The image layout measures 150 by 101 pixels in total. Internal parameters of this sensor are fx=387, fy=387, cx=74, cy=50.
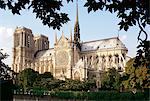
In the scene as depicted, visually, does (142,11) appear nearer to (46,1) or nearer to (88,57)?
(46,1)

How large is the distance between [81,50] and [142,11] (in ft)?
289

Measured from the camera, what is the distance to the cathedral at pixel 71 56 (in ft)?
272

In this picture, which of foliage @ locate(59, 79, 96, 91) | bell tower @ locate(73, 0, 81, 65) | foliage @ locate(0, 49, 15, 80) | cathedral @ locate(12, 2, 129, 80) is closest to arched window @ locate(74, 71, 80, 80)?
cathedral @ locate(12, 2, 129, 80)

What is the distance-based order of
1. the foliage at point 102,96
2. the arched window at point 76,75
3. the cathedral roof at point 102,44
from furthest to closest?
the cathedral roof at point 102,44 → the arched window at point 76,75 → the foliage at point 102,96

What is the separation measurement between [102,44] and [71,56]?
8.87 metres

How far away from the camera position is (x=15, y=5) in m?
4.71

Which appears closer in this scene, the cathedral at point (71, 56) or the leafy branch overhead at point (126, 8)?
the leafy branch overhead at point (126, 8)

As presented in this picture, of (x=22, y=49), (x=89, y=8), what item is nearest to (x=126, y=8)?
(x=89, y=8)

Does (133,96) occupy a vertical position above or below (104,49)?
below

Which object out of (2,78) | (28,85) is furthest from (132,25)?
(28,85)

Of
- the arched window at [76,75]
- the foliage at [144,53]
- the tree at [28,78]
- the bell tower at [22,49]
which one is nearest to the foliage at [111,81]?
the tree at [28,78]

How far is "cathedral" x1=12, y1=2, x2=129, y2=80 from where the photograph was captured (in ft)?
272

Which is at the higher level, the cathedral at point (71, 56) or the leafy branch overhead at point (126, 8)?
the cathedral at point (71, 56)

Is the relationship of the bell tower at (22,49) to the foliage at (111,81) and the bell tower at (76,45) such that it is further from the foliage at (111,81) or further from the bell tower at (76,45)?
the foliage at (111,81)
